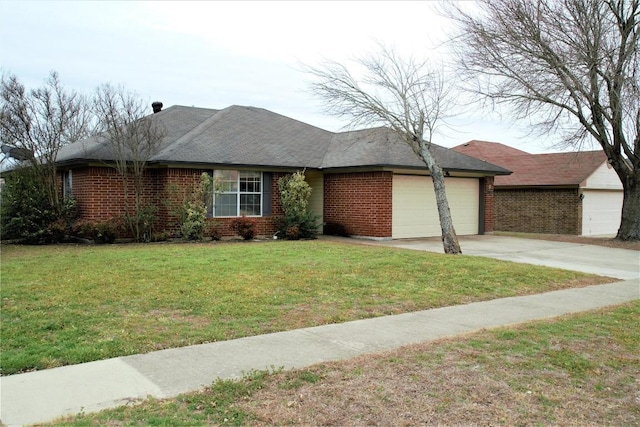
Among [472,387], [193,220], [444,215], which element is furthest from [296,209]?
[472,387]

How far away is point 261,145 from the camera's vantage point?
66.7 feet

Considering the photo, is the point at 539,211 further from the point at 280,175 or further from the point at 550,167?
the point at 280,175

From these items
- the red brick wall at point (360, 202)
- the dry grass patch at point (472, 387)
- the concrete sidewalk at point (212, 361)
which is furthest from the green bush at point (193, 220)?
the dry grass patch at point (472, 387)

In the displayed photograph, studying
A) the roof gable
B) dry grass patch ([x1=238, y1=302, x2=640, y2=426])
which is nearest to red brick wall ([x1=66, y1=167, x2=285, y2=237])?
dry grass patch ([x1=238, y1=302, x2=640, y2=426])

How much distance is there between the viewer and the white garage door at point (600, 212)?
27.1m

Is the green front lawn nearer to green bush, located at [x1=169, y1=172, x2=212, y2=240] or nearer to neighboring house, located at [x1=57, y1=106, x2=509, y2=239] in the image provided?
green bush, located at [x1=169, y1=172, x2=212, y2=240]

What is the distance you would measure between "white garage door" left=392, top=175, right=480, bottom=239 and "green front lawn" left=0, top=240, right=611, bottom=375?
5684mm

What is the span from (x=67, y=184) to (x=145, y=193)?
3425 mm

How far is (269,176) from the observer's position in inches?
765

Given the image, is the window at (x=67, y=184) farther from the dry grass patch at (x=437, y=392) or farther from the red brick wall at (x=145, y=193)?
the dry grass patch at (x=437, y=392)

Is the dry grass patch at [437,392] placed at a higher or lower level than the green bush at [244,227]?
lower

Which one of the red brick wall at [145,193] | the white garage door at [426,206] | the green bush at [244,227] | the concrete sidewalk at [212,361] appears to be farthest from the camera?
the white garage door at [426,206]

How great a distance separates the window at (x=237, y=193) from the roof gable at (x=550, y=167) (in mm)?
15340

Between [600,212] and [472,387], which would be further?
[600,212]
